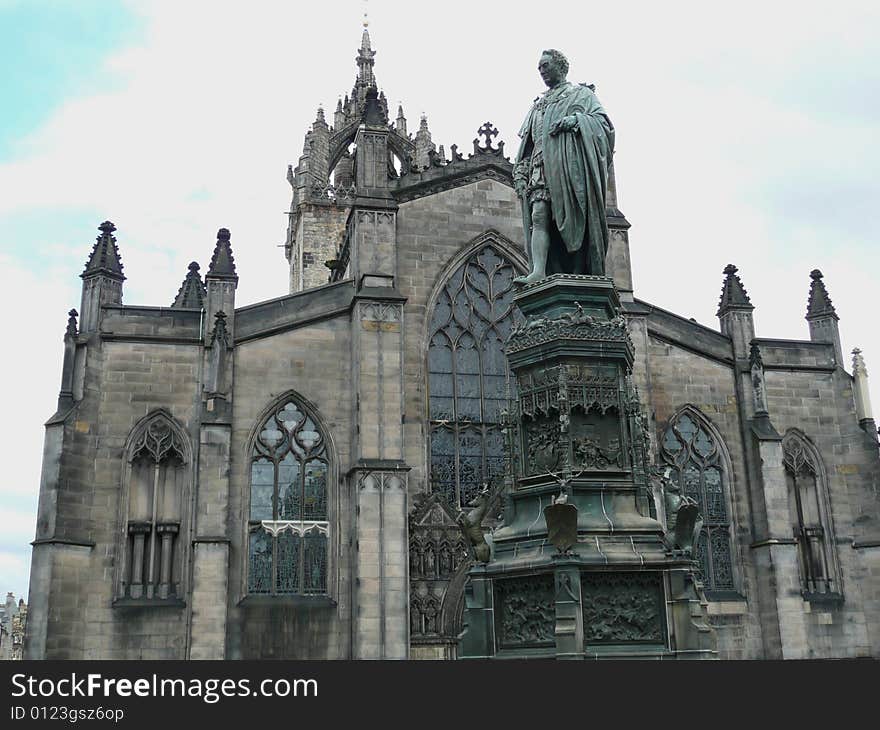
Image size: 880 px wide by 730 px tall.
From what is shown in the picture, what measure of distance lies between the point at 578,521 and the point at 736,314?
20120mm

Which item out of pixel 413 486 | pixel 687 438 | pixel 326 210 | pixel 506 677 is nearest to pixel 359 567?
pixel 413 486

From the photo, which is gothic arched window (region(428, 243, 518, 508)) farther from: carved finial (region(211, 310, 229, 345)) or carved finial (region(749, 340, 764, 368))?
carved finial (region(749, 340, 764, 368))

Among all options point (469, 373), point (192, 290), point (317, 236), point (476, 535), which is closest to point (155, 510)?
point (469, 373)

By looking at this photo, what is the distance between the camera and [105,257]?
23.3 metres

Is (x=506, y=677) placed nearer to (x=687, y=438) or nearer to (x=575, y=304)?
(x=575, y=304)

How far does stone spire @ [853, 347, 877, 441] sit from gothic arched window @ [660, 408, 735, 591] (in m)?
4.17

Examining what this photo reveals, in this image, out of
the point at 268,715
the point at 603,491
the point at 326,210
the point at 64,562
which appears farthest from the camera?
the point at 326,210

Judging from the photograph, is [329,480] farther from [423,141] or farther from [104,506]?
[423,141]

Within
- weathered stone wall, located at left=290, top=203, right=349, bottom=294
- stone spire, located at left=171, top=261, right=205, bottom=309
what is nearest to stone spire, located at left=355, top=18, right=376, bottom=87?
weathered stone wall, located at left=290, top=203, right=349, bottom=294

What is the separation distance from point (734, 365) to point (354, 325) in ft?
32.9

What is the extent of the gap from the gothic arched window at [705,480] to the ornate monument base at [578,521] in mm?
16774

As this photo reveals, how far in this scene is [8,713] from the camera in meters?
4.53

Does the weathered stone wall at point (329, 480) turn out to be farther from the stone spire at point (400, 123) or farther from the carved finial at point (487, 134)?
the stone spire at point (400, 123)

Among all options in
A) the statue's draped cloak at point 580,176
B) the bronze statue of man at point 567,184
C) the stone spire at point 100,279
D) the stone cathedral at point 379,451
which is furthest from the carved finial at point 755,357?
the statue's draped cloak at point 580,176
